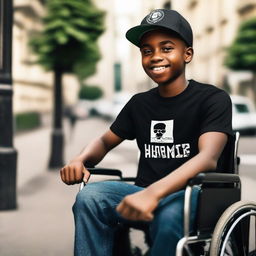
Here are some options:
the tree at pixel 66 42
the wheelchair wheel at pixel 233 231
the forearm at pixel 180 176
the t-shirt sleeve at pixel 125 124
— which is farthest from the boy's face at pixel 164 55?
the tree at pixel 66 42

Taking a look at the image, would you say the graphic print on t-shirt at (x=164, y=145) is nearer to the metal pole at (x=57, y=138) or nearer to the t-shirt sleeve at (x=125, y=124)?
the t-shirt sleeve at (x=125, y=124)

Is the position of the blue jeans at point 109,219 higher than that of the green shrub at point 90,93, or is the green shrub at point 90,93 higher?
the green shrub at point 90,93

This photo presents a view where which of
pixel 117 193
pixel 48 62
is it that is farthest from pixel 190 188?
pixel 48 62

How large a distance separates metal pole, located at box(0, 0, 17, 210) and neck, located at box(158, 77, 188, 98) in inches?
131

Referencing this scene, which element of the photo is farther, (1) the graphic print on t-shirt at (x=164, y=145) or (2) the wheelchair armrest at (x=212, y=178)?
(1) the graphic print on t-shirt at (x=164, y=145)

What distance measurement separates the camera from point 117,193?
3.10 m

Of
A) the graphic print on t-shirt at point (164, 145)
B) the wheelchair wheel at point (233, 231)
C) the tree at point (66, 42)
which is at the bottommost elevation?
the wheelchair wheel at point (233, 231)

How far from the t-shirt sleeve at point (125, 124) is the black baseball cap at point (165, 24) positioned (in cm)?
47

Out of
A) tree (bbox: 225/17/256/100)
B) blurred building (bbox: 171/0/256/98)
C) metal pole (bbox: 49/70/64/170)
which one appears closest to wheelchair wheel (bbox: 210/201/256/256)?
metal pole (bbox: 49/70/64/170)

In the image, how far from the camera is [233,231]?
123 inches

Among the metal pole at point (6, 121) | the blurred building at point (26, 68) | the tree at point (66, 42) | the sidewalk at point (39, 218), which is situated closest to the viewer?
the sidewalk at point (39, 218)

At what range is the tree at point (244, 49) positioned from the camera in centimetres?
2598

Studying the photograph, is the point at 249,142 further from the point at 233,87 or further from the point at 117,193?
the point at 233,87

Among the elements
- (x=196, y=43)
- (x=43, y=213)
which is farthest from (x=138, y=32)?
(x=196, y=43)
